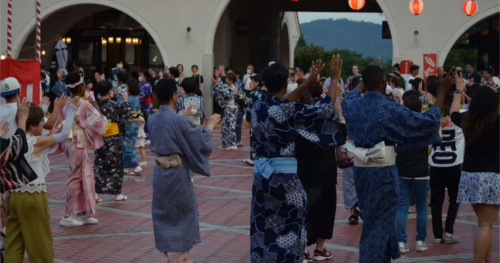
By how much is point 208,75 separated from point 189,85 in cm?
1316

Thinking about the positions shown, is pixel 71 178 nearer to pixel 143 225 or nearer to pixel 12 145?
pixel 143 225

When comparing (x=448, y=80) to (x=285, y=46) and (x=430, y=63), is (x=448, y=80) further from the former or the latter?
(x=285, y=46)

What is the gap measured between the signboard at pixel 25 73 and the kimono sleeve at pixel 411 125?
8651mm

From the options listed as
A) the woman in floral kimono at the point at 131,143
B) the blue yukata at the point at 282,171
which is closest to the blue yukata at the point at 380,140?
the blue yukata at the point at 282,171

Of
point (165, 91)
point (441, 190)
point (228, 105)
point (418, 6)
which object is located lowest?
point (441, 190)

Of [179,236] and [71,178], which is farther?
[71,178]

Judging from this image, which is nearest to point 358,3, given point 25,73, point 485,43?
point 25,73

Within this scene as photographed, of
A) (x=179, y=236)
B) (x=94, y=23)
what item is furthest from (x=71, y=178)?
(x=94, y=23)

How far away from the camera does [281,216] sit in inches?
237

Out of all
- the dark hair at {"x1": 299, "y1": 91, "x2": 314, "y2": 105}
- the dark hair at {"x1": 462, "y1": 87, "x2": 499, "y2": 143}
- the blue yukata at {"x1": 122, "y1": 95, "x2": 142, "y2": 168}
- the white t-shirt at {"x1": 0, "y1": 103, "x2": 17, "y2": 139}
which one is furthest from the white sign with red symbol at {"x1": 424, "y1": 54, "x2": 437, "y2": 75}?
the white t-shirt at {"x1": 0, "y1": 103, "x2": 17, "y2": 139}

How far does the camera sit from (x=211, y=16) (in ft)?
78.3

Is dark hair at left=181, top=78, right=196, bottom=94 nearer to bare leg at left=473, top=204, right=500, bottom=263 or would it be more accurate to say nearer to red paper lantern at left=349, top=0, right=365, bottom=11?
bare leg at left=473, top=204, right=500, bottom=263

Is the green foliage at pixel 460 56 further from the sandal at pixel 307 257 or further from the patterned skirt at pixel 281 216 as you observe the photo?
the patterned skirt at pixel 281 216

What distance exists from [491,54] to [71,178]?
71.0 feet
